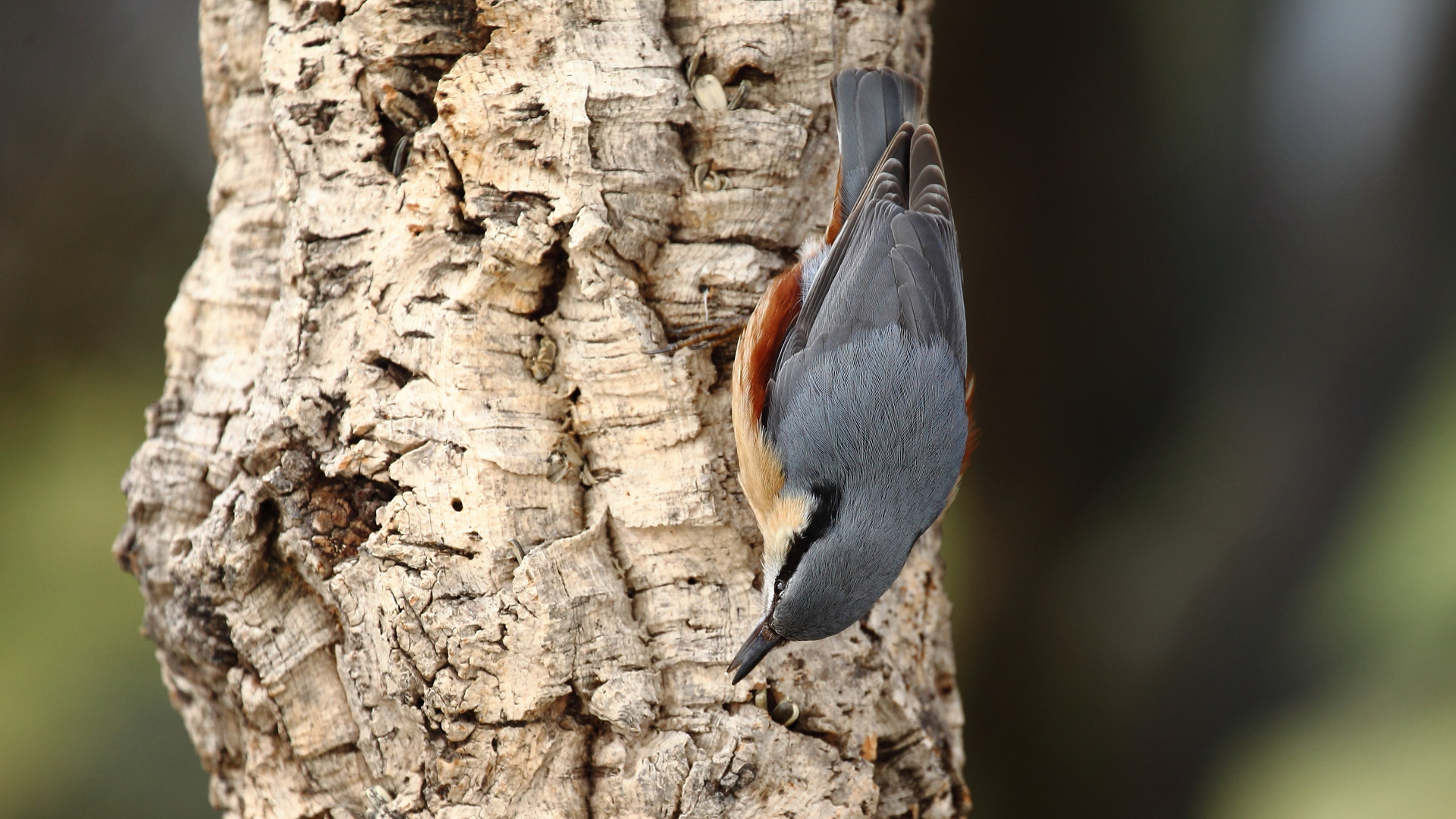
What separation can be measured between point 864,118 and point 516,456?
994 mm

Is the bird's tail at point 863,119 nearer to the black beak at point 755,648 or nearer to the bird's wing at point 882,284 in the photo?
the bird's wing at point 882,284

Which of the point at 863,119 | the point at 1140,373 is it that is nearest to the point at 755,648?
the point at 863,119

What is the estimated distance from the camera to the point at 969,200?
317cm

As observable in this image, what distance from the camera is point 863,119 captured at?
6.41 feet

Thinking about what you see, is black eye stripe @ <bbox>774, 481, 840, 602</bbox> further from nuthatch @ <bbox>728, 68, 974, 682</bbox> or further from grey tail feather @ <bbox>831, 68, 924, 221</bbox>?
grey tail feather @ <bbox>831, 68, 924, 221</bbox>

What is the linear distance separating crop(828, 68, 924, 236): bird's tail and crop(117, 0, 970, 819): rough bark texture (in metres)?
0.07

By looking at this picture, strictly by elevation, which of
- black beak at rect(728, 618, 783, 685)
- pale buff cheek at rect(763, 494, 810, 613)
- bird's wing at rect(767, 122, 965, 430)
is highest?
bird's wing at rect(767, 122, 965, 430)

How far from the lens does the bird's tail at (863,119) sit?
6.34ft

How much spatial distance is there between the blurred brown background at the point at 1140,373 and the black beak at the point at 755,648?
1913mm

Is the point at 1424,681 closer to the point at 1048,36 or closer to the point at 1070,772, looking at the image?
the point at 1070,772

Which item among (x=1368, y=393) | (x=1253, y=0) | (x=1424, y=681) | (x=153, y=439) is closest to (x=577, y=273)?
(x=153, y=439)

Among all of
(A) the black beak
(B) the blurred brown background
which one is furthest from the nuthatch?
(B) the blurred brown background

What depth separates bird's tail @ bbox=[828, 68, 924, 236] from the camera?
1.93 meters

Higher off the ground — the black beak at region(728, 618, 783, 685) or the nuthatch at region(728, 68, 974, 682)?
the nuthatch at region(728, 68, 974, 682)
